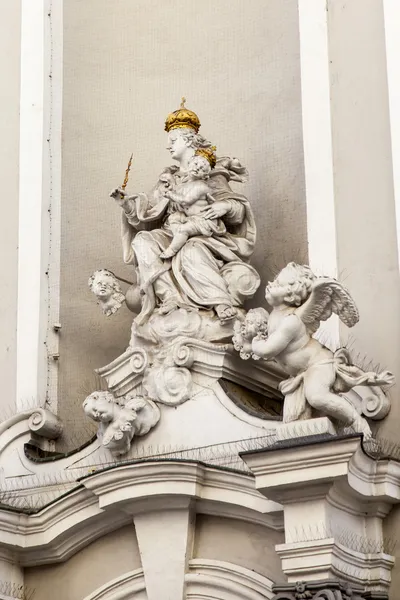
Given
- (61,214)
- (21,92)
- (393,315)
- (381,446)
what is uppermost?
(21,92)

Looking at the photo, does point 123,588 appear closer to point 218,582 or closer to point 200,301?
point 218,582

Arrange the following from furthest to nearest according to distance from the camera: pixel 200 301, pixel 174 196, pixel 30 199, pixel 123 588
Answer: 1. pixel 30 199
2. pixel 174 196
3. pixel 200 301
4. pixel 123 588

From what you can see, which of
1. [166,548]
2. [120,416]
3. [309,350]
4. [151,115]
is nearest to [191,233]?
[120,416]

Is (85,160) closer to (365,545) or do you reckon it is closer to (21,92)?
(21,92)

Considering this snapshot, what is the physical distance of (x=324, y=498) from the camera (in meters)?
6.83

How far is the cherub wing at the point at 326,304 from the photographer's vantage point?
7.12m

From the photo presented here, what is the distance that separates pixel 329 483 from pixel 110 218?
7.51 ft

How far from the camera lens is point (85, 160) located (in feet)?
28.9

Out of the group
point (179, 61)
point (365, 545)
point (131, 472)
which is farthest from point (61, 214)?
point (365, 545)

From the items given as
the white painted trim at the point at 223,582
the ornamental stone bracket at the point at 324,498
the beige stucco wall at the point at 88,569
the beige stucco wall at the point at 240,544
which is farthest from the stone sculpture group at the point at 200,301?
the white painted trim at the point at 223,582

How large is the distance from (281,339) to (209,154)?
117cm

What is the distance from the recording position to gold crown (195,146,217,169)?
797 centimetres

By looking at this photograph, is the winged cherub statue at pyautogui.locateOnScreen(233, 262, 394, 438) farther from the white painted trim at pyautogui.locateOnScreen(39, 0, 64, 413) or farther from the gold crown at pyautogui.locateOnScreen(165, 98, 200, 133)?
the white painted trim at pyautogui.locateOnScreen(39, 0, 64, 413)

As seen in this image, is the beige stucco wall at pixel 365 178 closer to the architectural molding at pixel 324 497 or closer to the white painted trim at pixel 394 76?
the white painted trim at pixel 394 76
